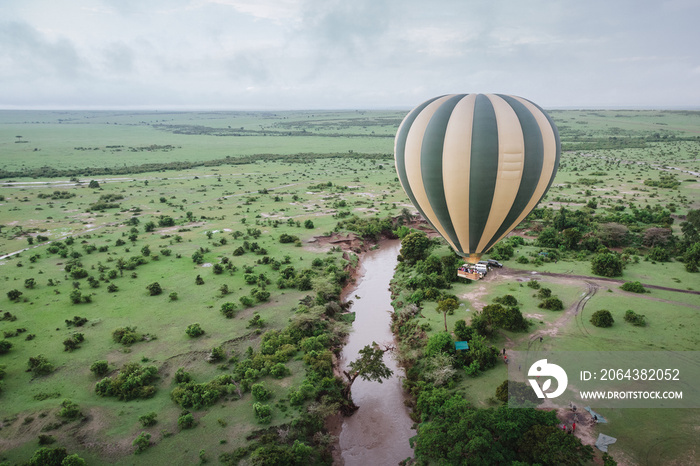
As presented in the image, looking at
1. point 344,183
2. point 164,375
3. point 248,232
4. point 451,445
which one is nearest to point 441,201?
point 451,445

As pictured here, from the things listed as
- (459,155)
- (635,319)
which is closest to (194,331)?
(459,155)

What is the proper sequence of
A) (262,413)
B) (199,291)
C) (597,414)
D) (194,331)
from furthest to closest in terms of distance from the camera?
(199,291) < (194,331) < (262,413) < (597,414)

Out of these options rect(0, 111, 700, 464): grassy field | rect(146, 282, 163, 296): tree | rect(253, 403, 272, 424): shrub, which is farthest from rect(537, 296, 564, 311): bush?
rect(146, 282, 163, 296): tree

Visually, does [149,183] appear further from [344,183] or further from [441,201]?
[441,201]

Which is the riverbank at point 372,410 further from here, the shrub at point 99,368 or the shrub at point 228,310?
the shrub at point 99,368

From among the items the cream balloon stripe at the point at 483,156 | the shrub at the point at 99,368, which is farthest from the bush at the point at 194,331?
the cream balloon stripe at the point at 483,156

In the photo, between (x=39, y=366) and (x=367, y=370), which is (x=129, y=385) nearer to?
(x=39, y=366)
